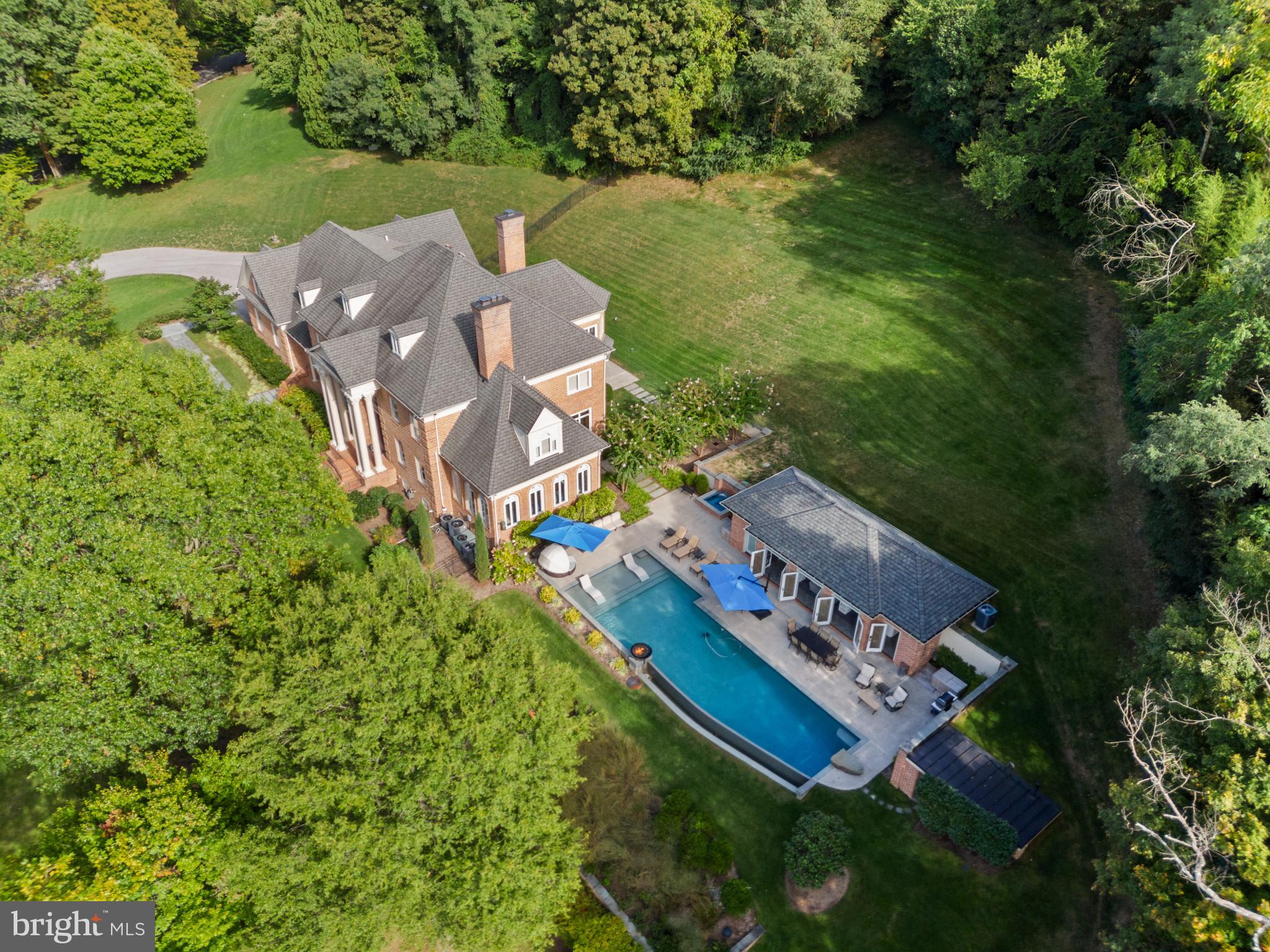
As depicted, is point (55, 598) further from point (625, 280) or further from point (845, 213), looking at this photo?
point (845, 213)

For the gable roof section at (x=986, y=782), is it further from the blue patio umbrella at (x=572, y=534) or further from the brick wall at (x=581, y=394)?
the brick wall at (x=581, y=394)

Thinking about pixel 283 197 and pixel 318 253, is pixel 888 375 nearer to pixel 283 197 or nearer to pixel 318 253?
pixel 318 253

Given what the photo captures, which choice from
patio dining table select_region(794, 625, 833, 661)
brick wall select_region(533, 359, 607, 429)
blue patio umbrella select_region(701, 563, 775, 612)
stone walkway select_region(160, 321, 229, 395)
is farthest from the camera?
stone walkway select_region(160, 321, 229, 395)

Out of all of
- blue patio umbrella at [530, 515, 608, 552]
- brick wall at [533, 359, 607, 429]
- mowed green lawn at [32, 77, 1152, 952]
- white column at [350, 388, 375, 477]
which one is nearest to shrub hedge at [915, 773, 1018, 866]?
mowed green lawn at [32, 77, 1152, 952]

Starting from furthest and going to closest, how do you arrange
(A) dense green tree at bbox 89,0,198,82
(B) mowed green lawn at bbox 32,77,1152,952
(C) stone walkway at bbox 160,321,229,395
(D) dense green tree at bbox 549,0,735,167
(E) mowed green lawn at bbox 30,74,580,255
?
(A) dense green tree at bbox 89,0,198,82 < (E) mowed green lawn at bbox 30,74,580,255 < (D) dense green tree at bbox 549,0,735,167 < (C) stone walkway at bbox 160,321,229,395 < (B) mowed green lawn at bbox 32,77,1152,952

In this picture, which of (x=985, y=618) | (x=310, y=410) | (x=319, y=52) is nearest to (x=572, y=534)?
(x=985, y=618)

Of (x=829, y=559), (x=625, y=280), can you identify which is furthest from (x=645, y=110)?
(x=829, y=559)

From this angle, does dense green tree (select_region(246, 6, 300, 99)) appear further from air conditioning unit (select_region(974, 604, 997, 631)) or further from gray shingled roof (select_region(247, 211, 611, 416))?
air conditioning unit (select_region(974, 604, 997, 631))

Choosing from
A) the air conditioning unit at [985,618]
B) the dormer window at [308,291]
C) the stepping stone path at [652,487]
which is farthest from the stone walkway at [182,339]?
the air conditioning unit at [985,618]
